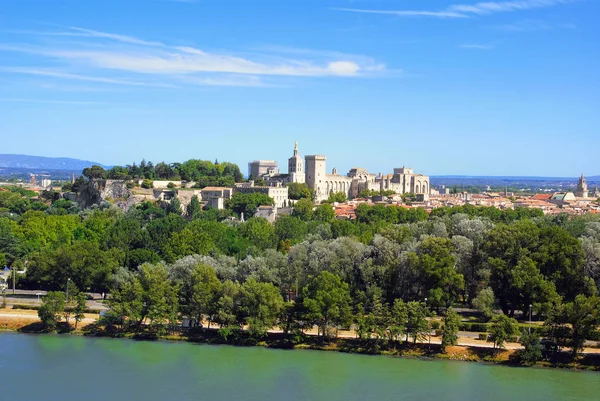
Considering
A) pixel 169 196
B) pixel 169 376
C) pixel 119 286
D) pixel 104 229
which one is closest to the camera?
pixel 169 376

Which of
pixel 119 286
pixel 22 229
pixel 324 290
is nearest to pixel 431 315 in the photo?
pixel 324 290

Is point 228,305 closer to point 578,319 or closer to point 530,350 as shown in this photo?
point 530,350

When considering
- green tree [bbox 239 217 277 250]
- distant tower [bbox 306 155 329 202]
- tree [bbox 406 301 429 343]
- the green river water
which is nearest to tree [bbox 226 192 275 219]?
green tree [bbox 239 217 277 250]

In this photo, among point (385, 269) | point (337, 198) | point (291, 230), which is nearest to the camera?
point (385, 269)

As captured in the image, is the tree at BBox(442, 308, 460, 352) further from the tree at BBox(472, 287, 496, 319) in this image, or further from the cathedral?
the cathedral

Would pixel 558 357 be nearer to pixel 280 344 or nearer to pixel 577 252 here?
pixel 577 252

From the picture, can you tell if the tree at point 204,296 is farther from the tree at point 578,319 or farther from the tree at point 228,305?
the tree at point 578,319

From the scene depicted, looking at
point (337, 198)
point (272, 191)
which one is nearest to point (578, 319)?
point (272, 191)
